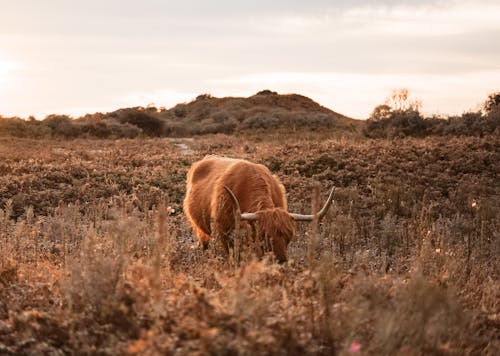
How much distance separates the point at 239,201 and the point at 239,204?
0.21ft

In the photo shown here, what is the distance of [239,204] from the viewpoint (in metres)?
6.99

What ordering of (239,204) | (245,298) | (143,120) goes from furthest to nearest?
(143,120)
(239,204)
(245,298)

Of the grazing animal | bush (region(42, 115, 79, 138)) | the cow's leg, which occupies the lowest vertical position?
the cow's leg

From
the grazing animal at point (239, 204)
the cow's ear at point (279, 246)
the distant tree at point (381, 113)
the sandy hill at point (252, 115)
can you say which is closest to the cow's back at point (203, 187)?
the grazing animal at point (239, 204)

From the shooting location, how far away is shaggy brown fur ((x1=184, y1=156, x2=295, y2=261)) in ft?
19.7

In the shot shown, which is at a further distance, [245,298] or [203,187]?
[203,187]

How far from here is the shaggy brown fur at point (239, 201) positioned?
237 inches

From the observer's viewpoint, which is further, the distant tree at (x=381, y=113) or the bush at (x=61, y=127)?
the bush at (x=61, y=127)

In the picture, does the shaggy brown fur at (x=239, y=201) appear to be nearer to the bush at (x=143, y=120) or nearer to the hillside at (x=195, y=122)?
the hillside at (x=195, y=122)

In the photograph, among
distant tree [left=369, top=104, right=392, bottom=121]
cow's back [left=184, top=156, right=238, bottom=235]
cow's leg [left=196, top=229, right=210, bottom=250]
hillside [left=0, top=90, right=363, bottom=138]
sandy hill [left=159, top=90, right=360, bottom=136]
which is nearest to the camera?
cow's back [left=184, top=156, right=238, bottom=235]

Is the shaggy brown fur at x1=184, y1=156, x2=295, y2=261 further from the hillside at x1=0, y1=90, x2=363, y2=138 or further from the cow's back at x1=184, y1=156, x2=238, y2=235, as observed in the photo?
the hillside at x1=0, y1=90, x2=363, y2=138

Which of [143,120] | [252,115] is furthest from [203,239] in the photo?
[252,115]

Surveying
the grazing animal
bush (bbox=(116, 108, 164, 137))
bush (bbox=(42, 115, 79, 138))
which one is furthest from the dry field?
bush (bbox=(116, 108, 164, 137))

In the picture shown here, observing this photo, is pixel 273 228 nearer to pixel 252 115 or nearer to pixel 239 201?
pixel 239 201
